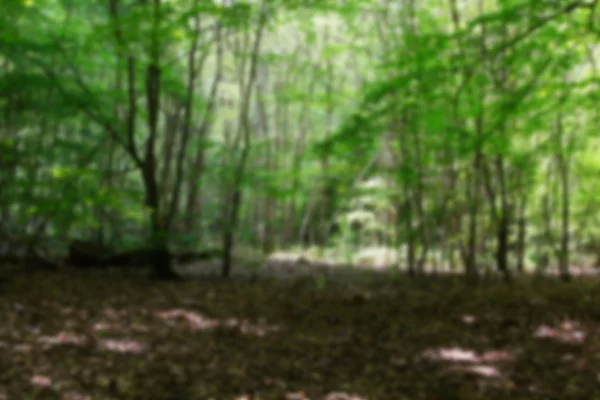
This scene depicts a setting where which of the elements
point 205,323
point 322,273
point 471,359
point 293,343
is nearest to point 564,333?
point 471,359

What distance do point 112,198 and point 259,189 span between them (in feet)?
14.3

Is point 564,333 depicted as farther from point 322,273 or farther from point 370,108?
point 322,273

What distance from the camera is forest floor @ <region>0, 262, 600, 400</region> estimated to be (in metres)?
4.23

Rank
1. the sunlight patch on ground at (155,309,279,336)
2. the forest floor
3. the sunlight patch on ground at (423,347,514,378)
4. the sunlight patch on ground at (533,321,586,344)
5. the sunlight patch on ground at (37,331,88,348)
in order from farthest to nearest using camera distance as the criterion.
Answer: the sunlight patch on ground at (155,309,279,336) → the sunlight patch on ground at (533,321,586,344) → the sunlight patch on ground at (37,331,88,348) → the sunlight patch on ground at (423,347,514,378) → the forest floor

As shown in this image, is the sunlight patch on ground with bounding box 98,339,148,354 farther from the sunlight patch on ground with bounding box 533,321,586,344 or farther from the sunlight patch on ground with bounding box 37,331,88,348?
the sunlight patch on ground with bounding box 533,321,586,344

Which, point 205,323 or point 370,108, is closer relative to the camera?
point 205,323

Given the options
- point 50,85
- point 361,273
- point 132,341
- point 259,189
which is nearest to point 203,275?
point 259,189

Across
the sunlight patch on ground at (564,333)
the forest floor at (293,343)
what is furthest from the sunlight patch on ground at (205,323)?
the sunlight patch on ground at (564,333)

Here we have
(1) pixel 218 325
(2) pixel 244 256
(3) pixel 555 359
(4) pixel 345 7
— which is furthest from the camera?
(2) pixel 244 256

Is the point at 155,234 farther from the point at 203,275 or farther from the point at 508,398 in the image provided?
the point at 508,398

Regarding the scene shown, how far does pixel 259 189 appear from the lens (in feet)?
39.8

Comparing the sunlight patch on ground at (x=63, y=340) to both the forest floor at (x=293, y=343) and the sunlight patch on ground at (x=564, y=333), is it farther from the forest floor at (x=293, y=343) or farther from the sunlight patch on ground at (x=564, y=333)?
the sunlight patch on ground at (x=564, y=333)

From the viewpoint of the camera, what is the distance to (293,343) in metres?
5.92

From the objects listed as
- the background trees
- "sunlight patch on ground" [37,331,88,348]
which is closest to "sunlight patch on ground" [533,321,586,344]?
the background trees
